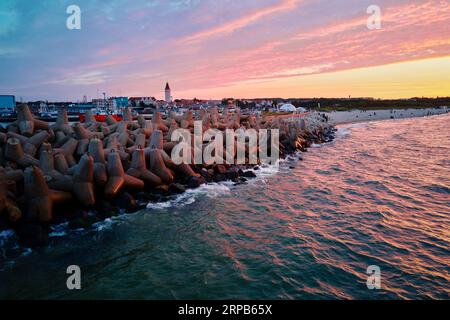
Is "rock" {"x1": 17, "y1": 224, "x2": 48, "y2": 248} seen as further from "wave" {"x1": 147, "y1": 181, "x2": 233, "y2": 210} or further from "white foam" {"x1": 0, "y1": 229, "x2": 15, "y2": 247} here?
"wave" {"x1": 147, "y1": 181, "x2": 233, "y2": 210}

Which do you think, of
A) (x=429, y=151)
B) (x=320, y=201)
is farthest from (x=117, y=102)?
(x=320, y=201)

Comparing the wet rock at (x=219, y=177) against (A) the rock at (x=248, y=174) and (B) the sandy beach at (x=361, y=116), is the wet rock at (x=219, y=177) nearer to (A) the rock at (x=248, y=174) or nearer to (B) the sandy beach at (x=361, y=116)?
(A) the rock at (x=248, y=174)

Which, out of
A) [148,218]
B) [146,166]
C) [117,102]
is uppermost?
[117,102]

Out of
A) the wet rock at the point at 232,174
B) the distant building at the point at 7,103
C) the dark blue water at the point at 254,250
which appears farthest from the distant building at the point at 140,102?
the dark blue water at the point at 254,250

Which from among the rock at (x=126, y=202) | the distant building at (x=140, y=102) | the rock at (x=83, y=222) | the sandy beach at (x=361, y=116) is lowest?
the rock at (x=83, y=222)

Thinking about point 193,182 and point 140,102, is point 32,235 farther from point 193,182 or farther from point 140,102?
point 140,102

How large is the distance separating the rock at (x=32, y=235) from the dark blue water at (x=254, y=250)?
289 mm

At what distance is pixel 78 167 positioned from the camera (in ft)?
37.4

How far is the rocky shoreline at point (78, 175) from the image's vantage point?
10.1 meters

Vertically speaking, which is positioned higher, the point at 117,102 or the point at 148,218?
the point at 117,102

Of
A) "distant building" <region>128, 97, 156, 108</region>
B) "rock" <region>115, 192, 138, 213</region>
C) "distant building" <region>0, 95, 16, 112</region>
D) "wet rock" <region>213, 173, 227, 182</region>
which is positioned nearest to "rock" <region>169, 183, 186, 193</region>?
"rock" <region>115, 192, 138, 213</region>

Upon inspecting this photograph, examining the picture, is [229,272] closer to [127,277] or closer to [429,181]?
[127,277]

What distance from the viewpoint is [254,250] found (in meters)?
9.68
